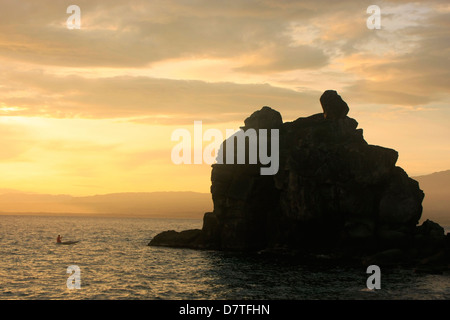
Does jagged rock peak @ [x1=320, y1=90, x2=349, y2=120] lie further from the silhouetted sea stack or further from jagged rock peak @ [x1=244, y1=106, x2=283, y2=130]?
jagged rock peak @ [x1=244, y1=106, x2=283, y2=130]

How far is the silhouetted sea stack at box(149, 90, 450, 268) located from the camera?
77562mm

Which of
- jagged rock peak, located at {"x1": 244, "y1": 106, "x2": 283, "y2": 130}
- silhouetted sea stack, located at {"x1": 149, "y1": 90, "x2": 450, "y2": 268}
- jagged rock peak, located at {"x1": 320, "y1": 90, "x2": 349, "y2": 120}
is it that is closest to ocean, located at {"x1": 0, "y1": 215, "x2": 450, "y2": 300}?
silhouetted sea stack, located at {"x1": 149, "y1": 90, "x2": 450, "y2": 268}

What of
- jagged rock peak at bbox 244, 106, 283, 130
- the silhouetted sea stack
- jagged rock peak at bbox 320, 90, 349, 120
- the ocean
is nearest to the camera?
the ocean

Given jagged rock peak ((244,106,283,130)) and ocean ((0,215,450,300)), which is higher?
jagged rock peak ((244,106,283,130))

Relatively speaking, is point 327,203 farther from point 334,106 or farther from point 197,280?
point 197,280

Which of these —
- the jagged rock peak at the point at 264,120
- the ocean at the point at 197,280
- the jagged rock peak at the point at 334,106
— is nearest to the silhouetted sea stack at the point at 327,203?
the jagged rock peak at the point at 334,106

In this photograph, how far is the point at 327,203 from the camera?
8288 centimetres

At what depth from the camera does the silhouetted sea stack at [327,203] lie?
254 feet

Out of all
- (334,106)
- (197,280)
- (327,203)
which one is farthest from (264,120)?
(197,280)

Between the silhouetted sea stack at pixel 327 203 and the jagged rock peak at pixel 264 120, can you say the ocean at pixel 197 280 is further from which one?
the jagged rock peak at pixel 264 120
